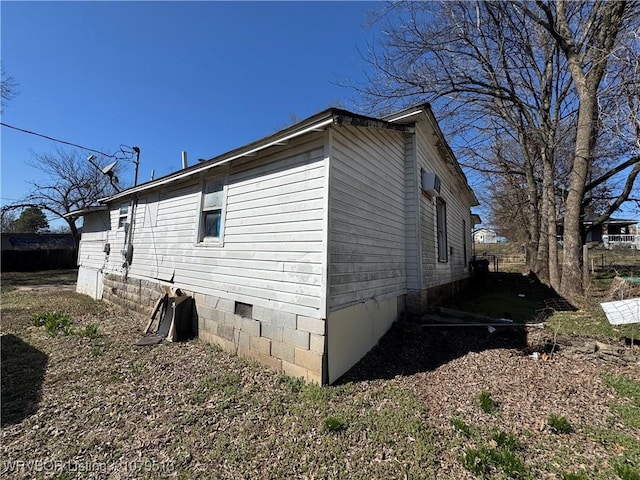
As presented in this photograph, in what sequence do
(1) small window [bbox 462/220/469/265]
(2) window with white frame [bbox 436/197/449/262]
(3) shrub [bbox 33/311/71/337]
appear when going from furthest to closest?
(1) small window [bbox 462/220/469/265] < (2) window with white frame [bbox 436/197/449/262] < (3) shrub [bbox 33/311/71/337]

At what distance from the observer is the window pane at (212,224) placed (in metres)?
5.81

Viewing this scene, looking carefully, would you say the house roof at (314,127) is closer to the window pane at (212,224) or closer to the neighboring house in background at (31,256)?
the window pane at (212,224)

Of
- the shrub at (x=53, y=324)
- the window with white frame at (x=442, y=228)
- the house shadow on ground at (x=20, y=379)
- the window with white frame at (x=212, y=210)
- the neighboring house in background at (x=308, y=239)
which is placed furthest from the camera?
the window with white frame at (x=442, y=228)

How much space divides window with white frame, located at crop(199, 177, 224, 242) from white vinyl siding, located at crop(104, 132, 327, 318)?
16 cm

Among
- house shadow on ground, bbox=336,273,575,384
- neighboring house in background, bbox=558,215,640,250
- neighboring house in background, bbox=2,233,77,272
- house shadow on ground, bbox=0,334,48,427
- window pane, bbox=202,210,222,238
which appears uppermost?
neighboring house in background, bbox=558,215,640,250

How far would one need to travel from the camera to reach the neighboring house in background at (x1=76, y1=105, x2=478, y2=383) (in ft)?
12.7

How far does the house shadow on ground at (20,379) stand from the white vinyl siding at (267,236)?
2509 mm

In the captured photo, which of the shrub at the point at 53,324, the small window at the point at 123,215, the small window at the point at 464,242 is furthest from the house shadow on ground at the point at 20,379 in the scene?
the small window at the point at 464,242

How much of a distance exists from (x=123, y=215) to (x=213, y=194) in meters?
5.64

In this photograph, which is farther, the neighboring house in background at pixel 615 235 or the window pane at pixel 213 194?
the neighboring house in background at pixel 615 235

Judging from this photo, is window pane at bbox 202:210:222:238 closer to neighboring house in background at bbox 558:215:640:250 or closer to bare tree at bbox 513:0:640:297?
bare tree at bbox 513:0:640:297

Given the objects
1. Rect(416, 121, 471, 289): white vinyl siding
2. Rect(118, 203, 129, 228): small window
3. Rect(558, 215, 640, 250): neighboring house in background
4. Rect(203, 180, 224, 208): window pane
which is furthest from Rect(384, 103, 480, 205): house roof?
Rect(558, 215, 640, 250): neighboring house in background

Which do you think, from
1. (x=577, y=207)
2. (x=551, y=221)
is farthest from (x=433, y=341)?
(x=551, y=221)

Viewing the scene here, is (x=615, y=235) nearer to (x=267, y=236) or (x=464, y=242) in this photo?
(x=464, y=242)
